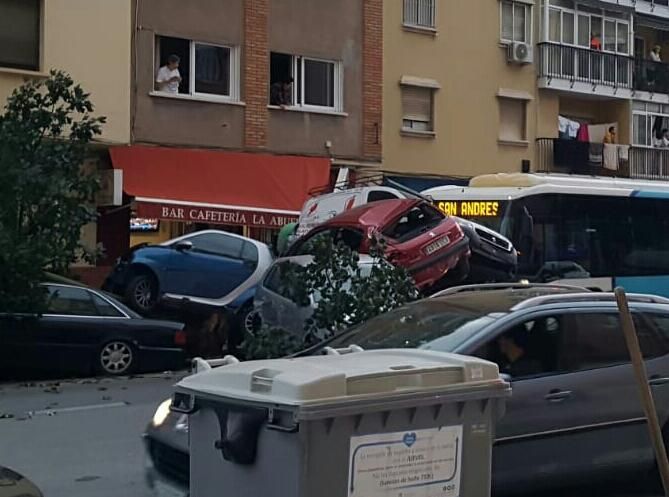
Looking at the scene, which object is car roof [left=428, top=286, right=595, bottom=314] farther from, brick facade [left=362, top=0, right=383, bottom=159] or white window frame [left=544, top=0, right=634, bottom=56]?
white window frame [left=544, top=0, right=634, bottom=56]

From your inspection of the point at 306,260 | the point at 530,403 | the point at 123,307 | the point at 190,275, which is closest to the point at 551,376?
the point at 530,403

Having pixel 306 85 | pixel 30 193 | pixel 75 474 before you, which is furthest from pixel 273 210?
pixel 75 474

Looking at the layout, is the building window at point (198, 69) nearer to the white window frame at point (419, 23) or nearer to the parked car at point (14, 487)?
the white window frame at point (419, 23)

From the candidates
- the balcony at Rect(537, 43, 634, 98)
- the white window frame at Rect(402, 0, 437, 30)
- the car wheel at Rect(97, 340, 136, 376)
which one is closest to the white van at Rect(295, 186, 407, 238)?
the car wheel at Rect(97, 340, 136, 376)

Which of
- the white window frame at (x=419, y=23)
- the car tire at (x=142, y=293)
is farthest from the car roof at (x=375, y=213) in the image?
the white window frame at (x=419, y=23)

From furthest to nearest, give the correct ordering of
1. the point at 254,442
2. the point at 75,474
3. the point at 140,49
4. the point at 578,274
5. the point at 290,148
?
the point at 290,148 < the point at 140,49 < the point at 578,274 < the point at 75,474 < the point at 254,442

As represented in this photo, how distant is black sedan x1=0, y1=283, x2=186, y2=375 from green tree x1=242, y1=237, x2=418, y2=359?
5203 millimetres

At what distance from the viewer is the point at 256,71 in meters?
24.0

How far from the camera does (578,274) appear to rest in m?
20.3

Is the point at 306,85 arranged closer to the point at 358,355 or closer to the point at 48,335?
the point at 48,335

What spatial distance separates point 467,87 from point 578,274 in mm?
9629

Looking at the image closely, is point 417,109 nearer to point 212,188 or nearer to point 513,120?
point 513,120

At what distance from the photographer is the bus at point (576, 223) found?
19.6 meters

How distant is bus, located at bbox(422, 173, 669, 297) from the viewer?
19.6 metres
